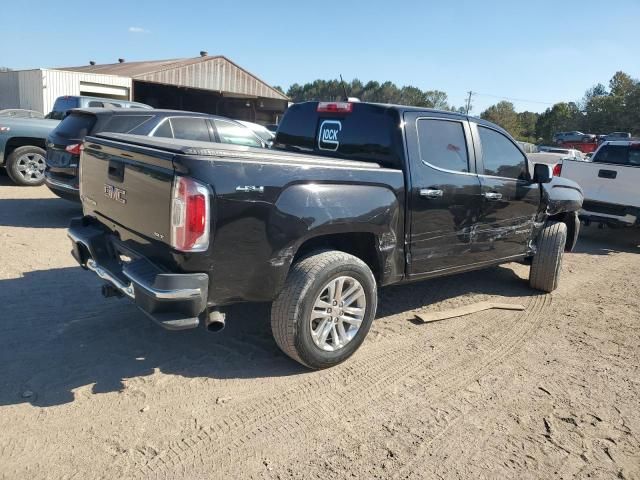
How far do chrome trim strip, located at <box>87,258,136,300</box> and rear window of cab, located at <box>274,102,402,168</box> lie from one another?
2108 millimetres

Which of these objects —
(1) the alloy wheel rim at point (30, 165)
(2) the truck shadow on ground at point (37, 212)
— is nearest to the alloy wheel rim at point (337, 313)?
(2) the truck shadow on ground at point (37, 212)

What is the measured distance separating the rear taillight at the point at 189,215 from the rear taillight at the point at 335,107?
1998 mm

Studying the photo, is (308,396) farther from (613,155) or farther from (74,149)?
(613,155)

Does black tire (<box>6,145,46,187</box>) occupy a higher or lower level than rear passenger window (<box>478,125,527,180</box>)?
lower

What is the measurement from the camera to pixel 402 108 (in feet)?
13.4

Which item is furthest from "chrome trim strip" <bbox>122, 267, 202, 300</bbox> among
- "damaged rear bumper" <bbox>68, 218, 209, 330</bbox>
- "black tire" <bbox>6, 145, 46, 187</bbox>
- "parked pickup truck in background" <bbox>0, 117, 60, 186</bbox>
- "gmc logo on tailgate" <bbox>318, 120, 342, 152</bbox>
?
"black tire" <bbox>6, 145, 46, 187</bbox>

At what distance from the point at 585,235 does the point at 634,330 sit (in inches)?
224

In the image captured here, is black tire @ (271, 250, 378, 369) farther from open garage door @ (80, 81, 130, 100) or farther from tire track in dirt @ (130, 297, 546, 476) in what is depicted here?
open garage door @ (80, 81, 130, 100)

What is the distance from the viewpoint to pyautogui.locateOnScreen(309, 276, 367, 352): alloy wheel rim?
3.51 meters

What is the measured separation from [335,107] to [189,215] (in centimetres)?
218

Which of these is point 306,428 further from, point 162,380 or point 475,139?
point 475,139

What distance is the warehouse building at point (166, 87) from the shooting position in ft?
70.9

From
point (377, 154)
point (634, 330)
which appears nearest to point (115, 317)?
point (377, 154)

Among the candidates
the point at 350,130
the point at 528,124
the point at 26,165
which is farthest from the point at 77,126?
the point at 528,124
